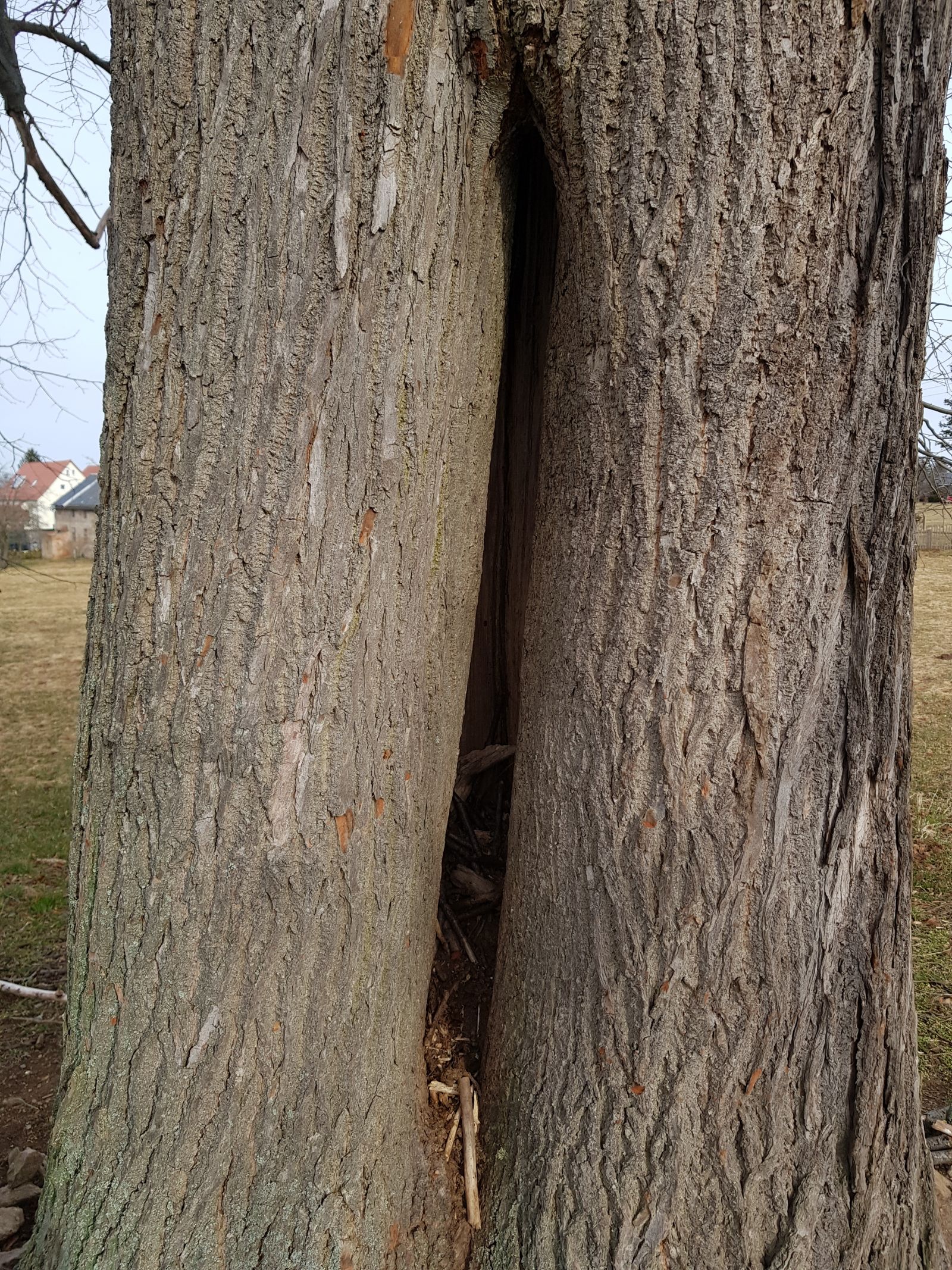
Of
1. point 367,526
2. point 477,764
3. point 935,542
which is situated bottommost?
point 477,764

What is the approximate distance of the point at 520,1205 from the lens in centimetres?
171

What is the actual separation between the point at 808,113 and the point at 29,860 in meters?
5.00

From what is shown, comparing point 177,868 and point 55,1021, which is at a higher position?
point 177,868

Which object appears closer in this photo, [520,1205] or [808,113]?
[808,113]

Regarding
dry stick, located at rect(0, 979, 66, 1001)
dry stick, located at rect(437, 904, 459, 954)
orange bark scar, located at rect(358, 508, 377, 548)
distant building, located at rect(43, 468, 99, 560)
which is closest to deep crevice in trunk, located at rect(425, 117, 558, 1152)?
dry stick, located at rect(437, 904, 459, 954)

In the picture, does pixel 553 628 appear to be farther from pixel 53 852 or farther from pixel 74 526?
pixel 74 526

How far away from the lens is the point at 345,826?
1.60 m

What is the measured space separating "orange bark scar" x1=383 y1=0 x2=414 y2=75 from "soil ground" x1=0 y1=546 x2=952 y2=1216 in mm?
1744

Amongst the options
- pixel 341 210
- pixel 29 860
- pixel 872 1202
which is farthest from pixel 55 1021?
pixel 341 210

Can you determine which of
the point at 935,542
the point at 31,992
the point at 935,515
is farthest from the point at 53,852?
the point at 935,542

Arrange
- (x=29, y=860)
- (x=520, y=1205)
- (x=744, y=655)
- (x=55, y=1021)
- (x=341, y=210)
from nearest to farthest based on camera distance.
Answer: (x=341, y=210)
(x=744, y=655)
(x=520, y=1205)
(x=55, y=1021)
(x=29, y=860)

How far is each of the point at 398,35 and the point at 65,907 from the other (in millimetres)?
4096

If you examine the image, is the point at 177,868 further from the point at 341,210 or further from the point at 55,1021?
the point at 55,1021

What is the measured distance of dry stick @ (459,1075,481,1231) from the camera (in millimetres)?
1769
